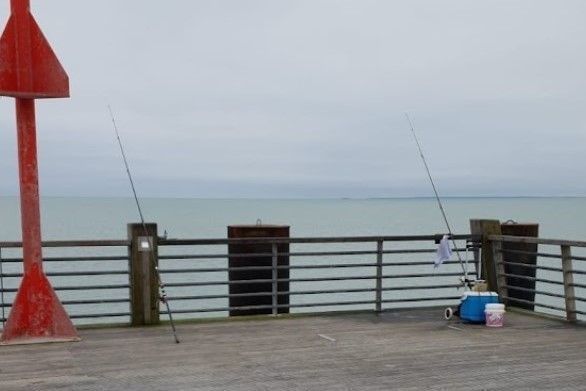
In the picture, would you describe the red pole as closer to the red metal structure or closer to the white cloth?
the red metal structure

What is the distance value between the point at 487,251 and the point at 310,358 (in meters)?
4.25

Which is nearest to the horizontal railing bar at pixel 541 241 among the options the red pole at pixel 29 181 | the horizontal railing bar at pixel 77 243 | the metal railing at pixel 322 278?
the metal railing at pixel 322 278

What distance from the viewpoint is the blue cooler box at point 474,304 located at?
8688 millimetres

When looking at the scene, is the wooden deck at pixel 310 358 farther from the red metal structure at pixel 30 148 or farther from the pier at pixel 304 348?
the red metal structure at pixel 30 148

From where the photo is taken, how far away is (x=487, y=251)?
10070 mm

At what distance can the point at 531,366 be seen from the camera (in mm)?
6375

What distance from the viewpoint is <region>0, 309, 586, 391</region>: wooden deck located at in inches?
228

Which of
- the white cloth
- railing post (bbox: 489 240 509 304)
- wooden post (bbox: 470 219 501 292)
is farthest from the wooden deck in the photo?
wooden post (bbox: 470 219 501 292)

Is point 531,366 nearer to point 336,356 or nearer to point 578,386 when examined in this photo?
point 578,386

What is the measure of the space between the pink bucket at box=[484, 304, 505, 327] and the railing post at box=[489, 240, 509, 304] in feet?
4.52

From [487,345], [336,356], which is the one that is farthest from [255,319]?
[487,345]

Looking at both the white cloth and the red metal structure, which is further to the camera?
the white cloth

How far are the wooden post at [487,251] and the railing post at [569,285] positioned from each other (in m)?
1.17

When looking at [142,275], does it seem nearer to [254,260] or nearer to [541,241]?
[254,260]
